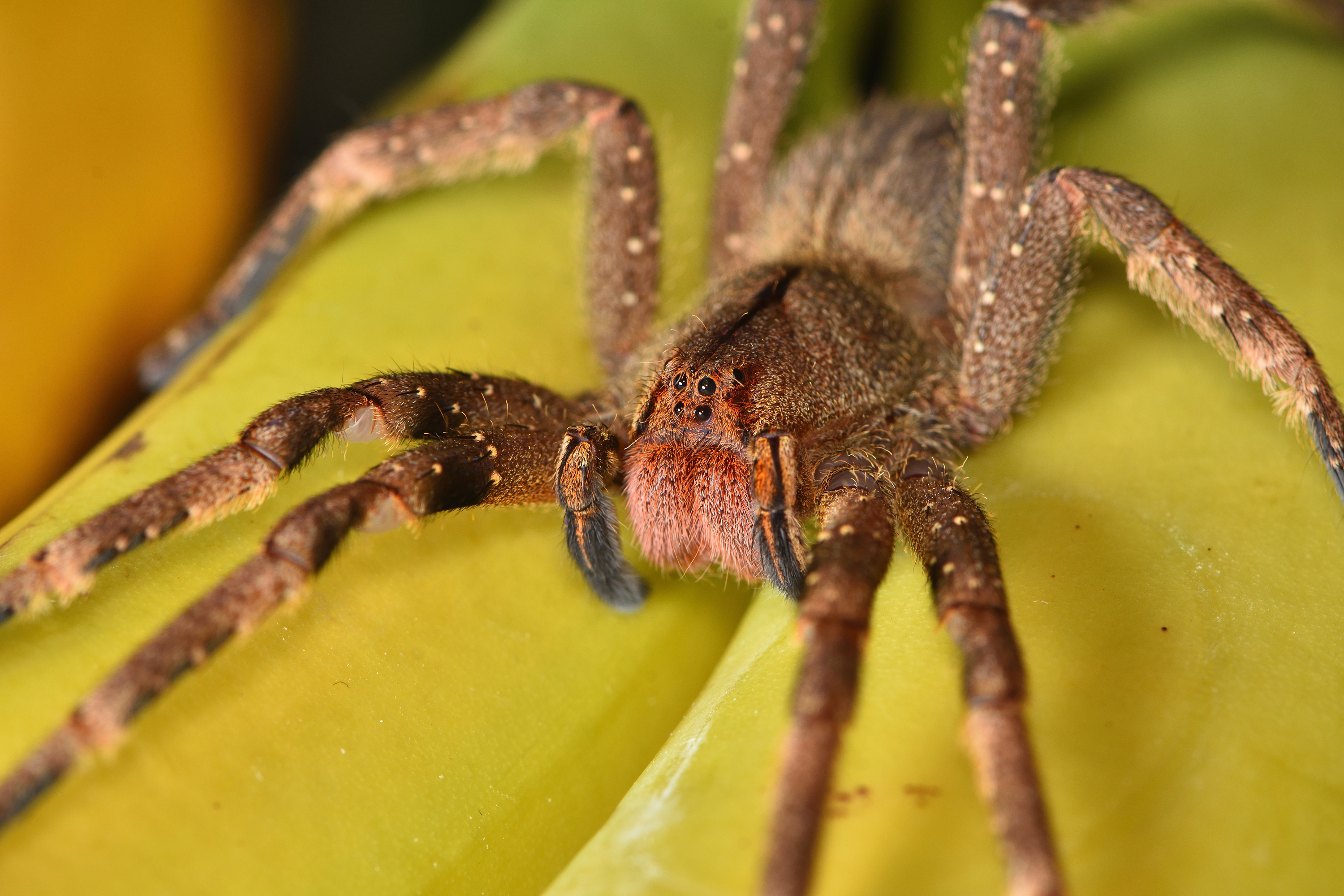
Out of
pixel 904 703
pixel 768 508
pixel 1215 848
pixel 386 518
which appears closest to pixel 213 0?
pixel 386 518

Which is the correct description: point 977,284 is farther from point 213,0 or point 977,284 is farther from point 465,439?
point 213,0

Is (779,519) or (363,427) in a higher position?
(363,427)

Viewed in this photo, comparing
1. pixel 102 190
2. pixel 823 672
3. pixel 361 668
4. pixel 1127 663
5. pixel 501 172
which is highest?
pixel 102 190

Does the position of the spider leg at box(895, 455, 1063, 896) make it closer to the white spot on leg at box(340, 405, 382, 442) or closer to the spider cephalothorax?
the spider cephalothorax

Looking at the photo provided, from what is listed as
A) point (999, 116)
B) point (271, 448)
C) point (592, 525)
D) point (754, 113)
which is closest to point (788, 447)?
point (592, 525)

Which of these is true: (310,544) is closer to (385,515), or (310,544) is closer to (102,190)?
(385,515)

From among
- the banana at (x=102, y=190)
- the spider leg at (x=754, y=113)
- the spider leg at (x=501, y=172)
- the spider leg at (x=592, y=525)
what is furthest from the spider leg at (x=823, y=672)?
the banana at (x=102, y=190)

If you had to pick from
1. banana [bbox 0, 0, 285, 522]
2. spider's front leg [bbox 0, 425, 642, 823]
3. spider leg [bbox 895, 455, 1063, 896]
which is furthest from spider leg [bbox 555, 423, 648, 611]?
banana [bbox 0, 0, 285, 522]
